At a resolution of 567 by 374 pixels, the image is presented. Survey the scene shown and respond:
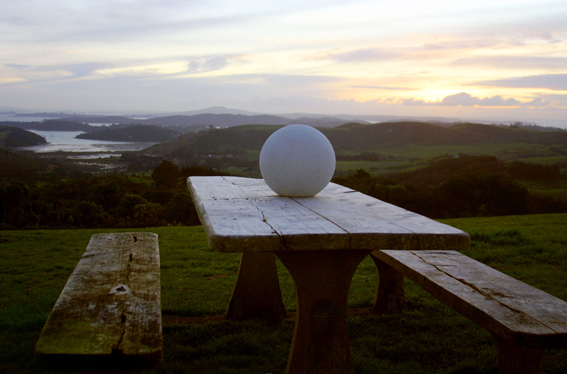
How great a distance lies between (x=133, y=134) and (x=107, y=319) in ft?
120

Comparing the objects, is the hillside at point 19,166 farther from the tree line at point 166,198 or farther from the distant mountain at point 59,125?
the distant mountain at point 59,125

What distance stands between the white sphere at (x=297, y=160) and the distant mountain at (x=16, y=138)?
18.4 metres

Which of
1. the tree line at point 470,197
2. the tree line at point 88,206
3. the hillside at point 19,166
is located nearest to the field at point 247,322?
the tree line at point 88,206

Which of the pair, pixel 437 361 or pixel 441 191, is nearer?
pixel 437 361

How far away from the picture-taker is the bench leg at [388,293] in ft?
12.4

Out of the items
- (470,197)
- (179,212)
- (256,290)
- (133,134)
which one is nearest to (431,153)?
(470,197)

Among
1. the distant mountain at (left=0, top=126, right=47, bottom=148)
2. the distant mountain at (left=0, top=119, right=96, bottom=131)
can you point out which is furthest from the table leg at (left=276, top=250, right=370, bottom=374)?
the distant mountain at (left=0, top=119, right=96, bottom=131)

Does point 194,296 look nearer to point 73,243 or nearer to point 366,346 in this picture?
point 366,346

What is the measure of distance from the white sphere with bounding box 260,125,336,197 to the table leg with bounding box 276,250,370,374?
2.39 feet

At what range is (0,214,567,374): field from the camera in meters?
2.72

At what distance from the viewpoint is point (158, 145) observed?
32281mm

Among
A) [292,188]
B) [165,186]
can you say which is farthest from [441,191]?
[292,188]

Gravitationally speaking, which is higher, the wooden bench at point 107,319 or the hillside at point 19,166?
the wooden bench at point 107,319

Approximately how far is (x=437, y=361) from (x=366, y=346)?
49 cm
